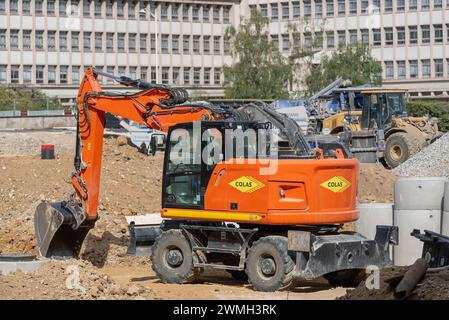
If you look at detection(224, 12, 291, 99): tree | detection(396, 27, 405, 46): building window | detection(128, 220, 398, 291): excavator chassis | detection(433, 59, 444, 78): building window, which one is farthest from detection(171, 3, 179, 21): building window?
detection(128, 220, 398, 291): excavator chassis

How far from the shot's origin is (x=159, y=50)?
10588cm

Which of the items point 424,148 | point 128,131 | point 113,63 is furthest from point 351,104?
point 113,63

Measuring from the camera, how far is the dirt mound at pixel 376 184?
3381 cm

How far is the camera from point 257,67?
7506cm

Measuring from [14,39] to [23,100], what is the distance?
18981 mm

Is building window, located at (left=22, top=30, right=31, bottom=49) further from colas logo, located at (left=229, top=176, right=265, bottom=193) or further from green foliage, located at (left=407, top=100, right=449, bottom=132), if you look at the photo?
colas logo, located at (left=229, top=176, right=265, bottom=193)

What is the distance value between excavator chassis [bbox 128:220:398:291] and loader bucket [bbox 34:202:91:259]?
4.63 ft

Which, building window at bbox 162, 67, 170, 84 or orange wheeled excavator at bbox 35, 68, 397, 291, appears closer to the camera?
orange wheeled excavator at bbox 35, 68, 397, 291

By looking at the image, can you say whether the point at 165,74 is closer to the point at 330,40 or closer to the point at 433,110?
the point at 330,40

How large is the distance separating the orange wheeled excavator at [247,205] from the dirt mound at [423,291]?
123 inches

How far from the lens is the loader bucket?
861 inches

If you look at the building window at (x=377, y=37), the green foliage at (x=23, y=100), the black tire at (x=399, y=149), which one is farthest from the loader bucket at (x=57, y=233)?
the building window at (x=377, y=37)
